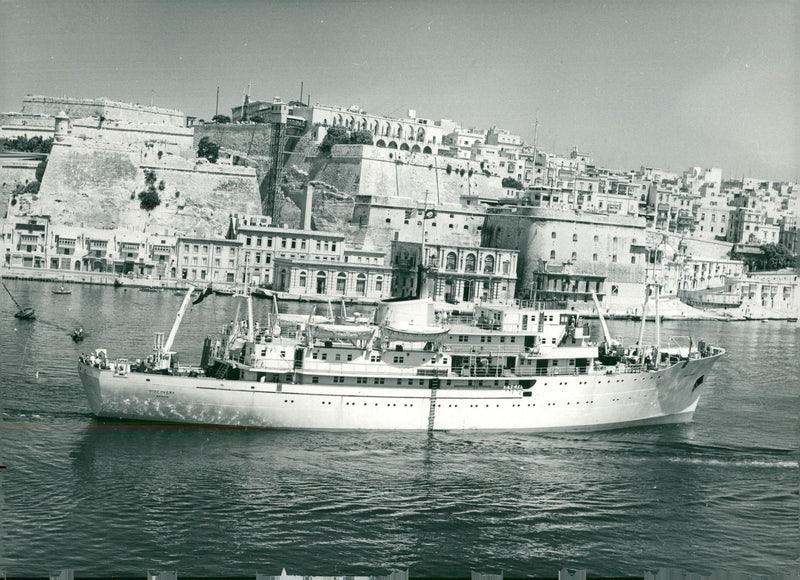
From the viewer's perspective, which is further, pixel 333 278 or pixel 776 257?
pixel 776 257

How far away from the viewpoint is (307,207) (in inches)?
1356

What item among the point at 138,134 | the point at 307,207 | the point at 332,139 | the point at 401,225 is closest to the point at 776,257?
the point at 401,225

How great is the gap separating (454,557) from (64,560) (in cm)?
283

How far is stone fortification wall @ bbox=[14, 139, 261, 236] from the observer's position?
3316cm

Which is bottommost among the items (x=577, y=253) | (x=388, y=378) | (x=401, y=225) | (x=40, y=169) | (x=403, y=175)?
(x=388, y=378)

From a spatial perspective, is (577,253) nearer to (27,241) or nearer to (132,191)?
(132,191)

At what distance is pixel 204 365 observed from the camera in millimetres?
12273

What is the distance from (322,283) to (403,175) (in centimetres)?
762

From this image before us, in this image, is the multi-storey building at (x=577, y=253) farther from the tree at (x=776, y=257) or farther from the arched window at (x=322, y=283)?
the tree at (x=776, y=257)

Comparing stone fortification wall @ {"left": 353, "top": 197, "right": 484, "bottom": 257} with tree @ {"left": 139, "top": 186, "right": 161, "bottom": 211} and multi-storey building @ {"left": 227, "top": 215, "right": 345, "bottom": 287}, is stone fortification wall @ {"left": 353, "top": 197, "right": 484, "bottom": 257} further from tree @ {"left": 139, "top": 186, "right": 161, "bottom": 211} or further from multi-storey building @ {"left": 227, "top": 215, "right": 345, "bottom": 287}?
tree @ {"left": 139, "top": 186, "right": 161, "bottom": 211}

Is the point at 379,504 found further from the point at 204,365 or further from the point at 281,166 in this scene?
the point at 281,166

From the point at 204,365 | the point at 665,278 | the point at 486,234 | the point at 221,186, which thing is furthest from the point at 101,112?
the point at 204,365

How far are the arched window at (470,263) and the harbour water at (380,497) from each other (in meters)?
18.4

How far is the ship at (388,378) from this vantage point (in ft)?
37.3
